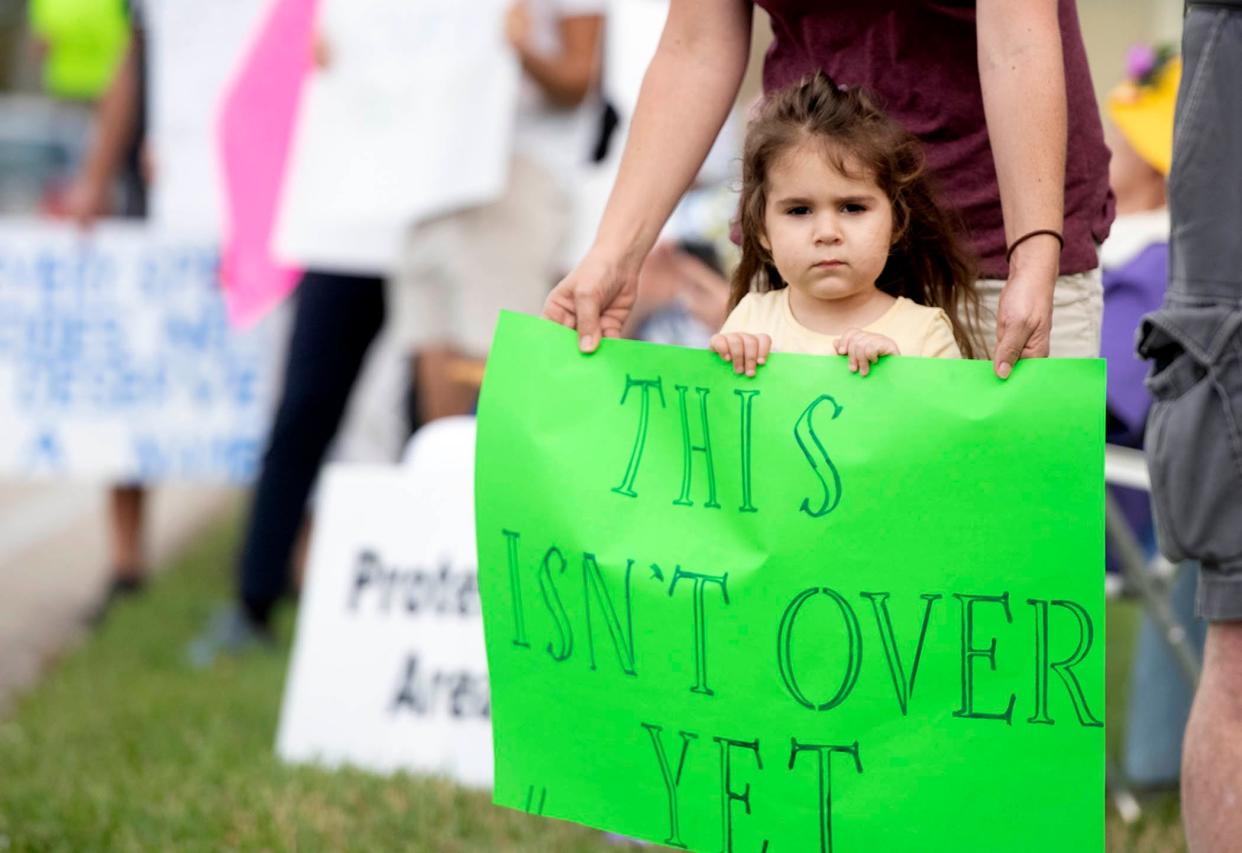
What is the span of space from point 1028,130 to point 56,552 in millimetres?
5482

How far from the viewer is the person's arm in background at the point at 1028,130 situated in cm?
→ 189

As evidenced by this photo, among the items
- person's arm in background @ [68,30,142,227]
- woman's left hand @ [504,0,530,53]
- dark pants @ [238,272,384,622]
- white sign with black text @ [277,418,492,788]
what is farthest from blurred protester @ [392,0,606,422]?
person's arm in background @ [68,30,142,227]

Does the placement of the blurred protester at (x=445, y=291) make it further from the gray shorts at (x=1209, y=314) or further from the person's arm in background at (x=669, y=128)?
the gray shorts at (x=1209, y=314)

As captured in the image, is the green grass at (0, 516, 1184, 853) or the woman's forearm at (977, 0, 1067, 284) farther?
the green grass at (0, 516, 1184, 853)

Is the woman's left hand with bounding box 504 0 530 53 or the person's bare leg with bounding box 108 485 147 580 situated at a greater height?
the woman's left hand with bounding box 504 0 530 53

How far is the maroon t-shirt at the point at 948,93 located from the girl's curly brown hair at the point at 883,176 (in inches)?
2.0

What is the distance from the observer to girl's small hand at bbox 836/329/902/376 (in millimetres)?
1916

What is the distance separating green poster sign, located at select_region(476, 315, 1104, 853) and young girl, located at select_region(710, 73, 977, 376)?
4.5 inches

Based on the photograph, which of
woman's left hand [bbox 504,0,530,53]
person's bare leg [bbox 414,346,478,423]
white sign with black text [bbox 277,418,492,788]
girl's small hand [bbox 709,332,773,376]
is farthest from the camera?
person's bare leg [bbox 414,346,478,423]

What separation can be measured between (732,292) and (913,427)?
15.1 inches

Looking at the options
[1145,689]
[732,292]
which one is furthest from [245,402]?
[732,292]

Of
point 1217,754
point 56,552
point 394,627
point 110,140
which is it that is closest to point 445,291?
point 394,627

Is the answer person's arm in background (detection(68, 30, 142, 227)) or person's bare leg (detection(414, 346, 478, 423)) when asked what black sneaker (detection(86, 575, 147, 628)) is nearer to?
person's arm in background (detection(68, 30, 142, 227))

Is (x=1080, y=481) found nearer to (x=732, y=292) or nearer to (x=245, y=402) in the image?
(x=732, y=292)
